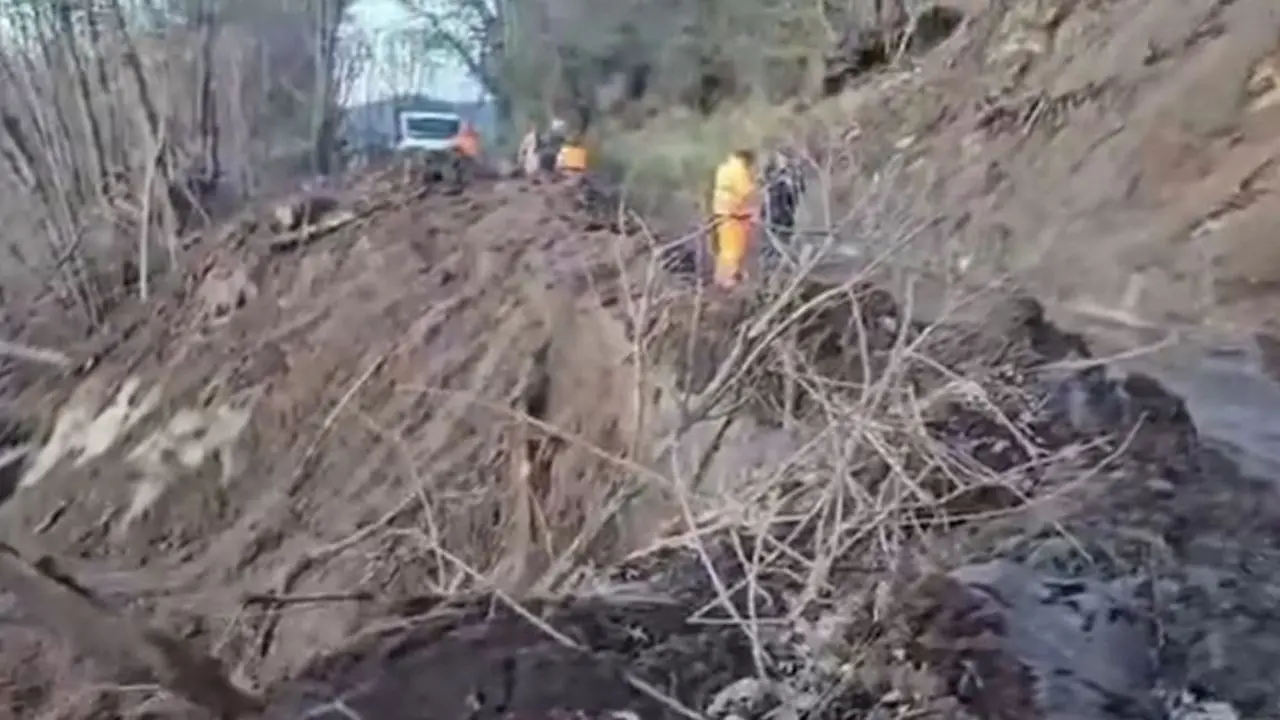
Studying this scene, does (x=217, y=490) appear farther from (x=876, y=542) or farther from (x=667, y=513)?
(x=876, y=542)

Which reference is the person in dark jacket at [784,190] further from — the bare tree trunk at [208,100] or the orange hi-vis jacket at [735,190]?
the bare tree trunk at [208,100]

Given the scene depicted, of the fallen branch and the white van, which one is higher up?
the fallen branch

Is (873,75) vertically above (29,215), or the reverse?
(873,75)

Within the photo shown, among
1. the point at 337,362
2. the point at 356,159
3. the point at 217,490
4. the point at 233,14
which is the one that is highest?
the point at 233,14

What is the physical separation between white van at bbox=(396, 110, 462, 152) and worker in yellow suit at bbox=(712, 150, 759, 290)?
4.32 feet

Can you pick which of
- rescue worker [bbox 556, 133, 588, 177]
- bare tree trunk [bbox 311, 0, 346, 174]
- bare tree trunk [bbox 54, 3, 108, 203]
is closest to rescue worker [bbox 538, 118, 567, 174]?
rescue worker [bbox 556, 133, 588, 177]

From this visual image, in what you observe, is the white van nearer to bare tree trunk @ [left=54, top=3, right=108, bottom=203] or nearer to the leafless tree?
the leafless tree

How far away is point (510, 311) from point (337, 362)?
25.8 inches

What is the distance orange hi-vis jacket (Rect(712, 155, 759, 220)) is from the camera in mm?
5230

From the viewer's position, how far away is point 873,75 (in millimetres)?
7680

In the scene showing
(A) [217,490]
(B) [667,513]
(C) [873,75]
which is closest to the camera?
(B) [667,513]

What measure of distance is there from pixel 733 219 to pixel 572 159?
304cm

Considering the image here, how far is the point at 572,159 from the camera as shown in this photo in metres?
7.09

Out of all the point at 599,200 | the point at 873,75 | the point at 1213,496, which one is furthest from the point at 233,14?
the point at 1213,496
